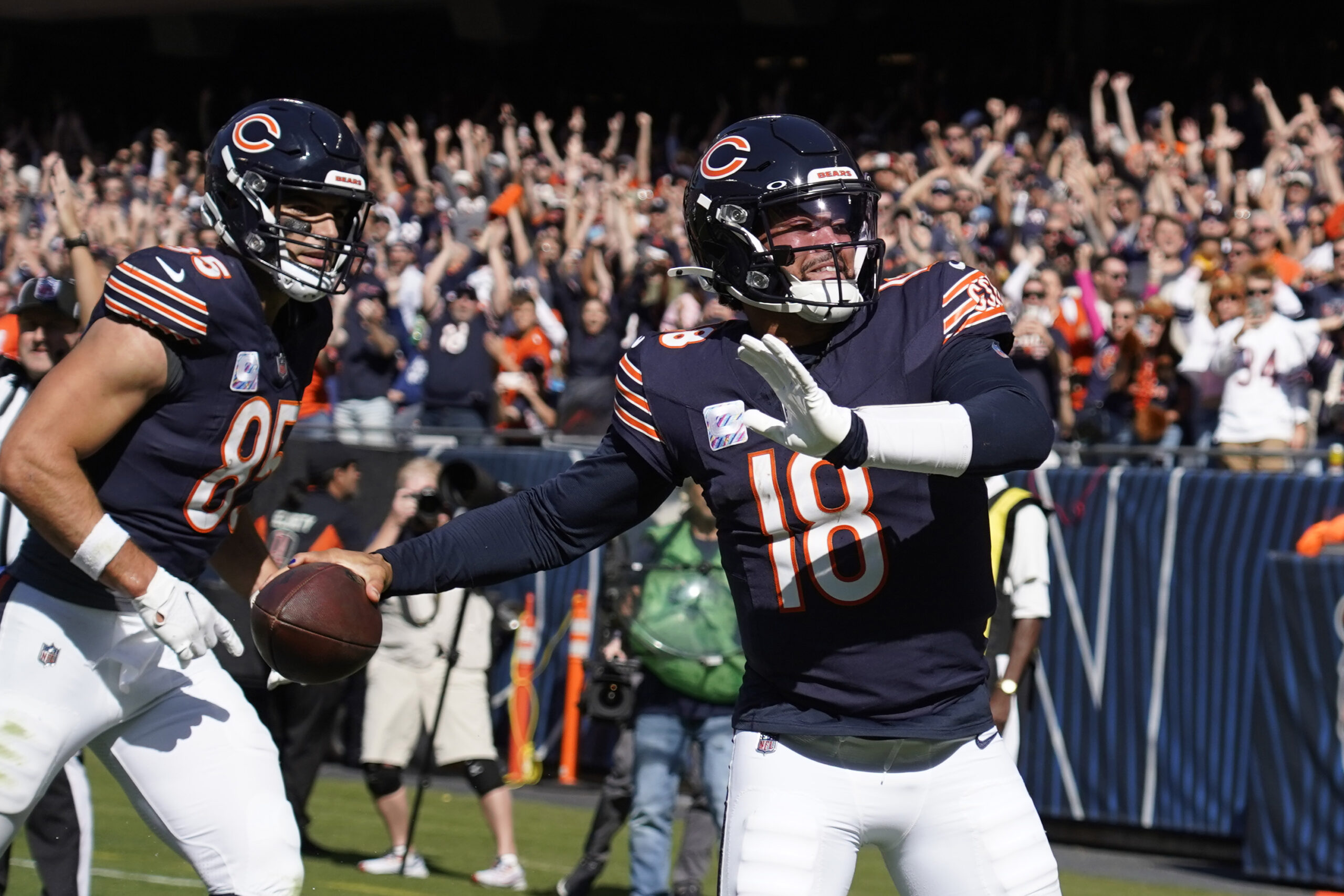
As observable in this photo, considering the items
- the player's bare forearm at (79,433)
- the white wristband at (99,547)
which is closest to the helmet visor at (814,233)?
the player's bare forearm at (79,433)

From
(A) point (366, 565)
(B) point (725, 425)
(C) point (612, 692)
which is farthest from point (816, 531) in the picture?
(C) point (612, 692)

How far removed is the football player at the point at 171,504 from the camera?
3512 mm

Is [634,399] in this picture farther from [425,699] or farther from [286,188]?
[425,699]

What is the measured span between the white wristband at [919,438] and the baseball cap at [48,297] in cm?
349

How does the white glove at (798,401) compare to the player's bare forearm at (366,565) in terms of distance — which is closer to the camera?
the white glove at (798,401)

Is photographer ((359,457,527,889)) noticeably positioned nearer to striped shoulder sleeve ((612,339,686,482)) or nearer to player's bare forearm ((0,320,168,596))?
player's bare forearm ((0,320,168,596))

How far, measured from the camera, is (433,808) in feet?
30.1

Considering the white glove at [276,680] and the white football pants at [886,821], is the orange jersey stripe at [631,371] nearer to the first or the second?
the white football pants at [886,821]

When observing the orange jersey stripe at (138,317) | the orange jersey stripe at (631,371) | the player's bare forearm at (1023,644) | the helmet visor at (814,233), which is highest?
the helmet visor at (814,233)

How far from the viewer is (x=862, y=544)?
115 inches

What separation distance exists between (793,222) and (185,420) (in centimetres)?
137

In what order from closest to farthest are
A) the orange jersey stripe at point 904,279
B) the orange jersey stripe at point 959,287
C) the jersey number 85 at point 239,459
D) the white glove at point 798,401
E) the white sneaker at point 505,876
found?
the white glove at point 798,401
the orange jersey stripe at point 959,287
the orange jersey stripe at point 904,279
the jersey number 85 at point 239,459
the white sneaker at point 505,876

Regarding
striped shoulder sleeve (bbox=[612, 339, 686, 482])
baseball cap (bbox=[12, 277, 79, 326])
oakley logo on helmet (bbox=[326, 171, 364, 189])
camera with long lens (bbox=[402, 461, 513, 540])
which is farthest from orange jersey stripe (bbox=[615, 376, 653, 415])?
camera with long lens (bbox=[402, 461, 513, 540])

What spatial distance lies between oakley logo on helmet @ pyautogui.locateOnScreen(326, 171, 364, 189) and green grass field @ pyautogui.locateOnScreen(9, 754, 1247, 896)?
350 cm
